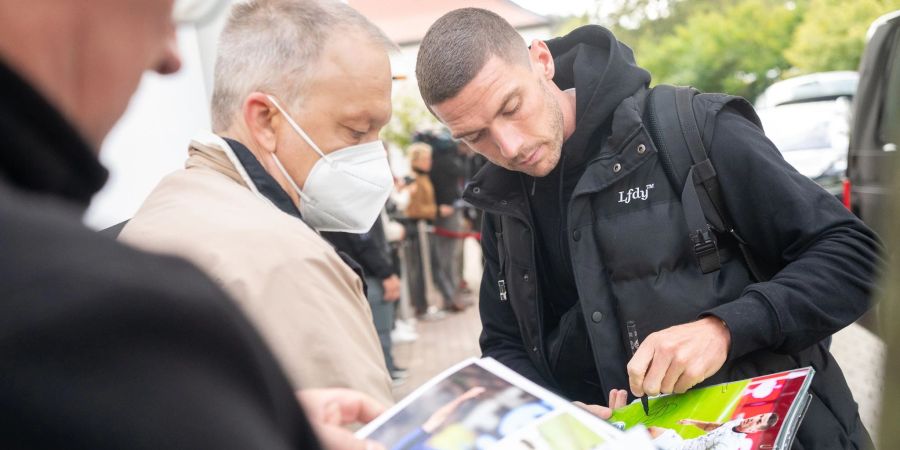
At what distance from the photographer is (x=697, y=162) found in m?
1.96

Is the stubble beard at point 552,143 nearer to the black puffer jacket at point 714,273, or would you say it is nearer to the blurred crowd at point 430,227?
the black puffer jacket at point 714,273

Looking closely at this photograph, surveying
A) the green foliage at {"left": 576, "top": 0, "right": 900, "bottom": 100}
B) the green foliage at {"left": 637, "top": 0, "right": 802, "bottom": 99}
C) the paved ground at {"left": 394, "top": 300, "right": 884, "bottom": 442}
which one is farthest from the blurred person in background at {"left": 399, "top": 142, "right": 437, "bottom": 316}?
the green foliage at {"left": 637, "top": 0, "right": 802, "bottom": 99}

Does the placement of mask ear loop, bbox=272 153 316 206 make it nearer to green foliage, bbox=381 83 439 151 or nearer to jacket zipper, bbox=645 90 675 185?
jacket zipper, bbox=645 90 675 185

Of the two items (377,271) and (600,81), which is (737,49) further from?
(600,81)

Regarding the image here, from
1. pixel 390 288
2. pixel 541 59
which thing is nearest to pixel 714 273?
pixel 541 59

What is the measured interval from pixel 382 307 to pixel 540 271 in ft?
12.0

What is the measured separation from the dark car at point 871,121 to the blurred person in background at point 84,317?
16.7 feet

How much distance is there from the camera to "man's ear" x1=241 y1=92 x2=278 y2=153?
1820mm

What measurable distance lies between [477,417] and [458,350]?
259 inches

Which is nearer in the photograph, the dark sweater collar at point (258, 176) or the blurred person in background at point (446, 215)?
the dark sweater collar at point (258, 176)

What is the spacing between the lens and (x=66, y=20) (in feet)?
1.82

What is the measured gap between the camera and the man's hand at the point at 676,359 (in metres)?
1.71

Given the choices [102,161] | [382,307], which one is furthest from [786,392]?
[382,307]

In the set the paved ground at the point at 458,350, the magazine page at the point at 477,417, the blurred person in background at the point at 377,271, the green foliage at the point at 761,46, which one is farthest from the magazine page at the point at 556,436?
the green foliage at the point at 761,46
